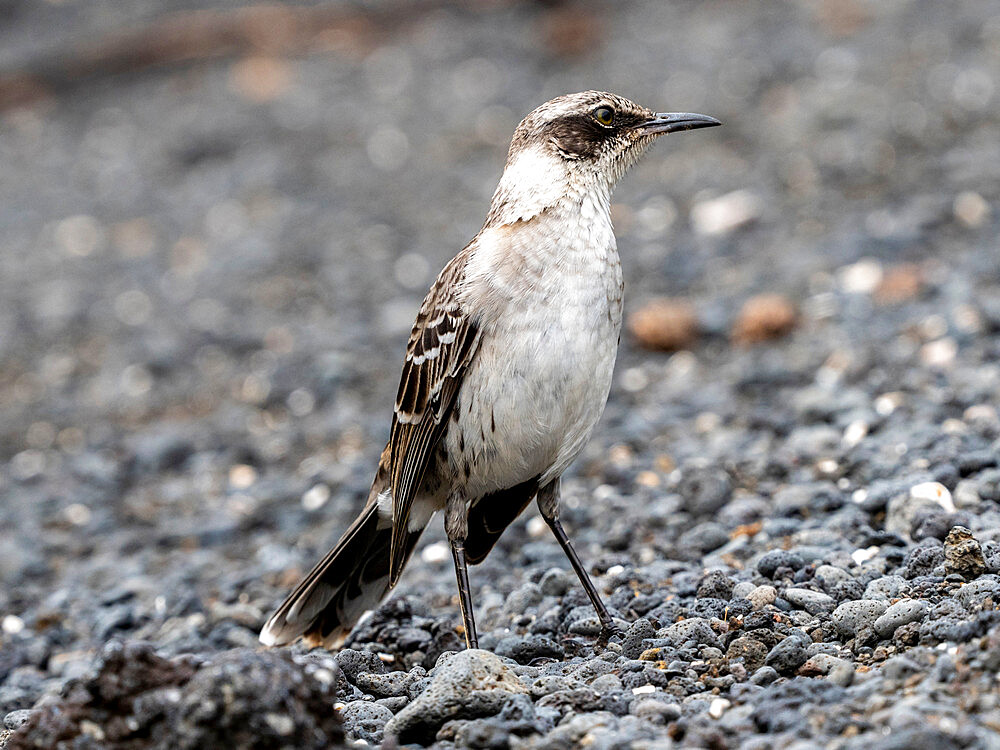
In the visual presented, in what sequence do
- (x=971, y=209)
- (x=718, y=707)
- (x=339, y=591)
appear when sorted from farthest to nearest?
(x=971, y=209), (x=339, y=591), (x=718, y=707)

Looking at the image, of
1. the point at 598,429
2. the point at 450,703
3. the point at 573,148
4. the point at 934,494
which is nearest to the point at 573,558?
the point at 450,703

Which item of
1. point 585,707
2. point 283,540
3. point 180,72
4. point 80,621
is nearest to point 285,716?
point 585,707

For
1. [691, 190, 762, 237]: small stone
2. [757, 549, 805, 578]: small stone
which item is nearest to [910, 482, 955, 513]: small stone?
[757, 549, 805, 578]: small stone

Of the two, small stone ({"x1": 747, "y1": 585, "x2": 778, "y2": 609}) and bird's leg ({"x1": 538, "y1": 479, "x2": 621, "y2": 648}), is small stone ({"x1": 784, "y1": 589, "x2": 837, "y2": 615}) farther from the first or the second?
bird's leg ({"x1": 538, "y1": 479, "x2": 621, "y2": 648})

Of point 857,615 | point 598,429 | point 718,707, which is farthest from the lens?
point 598,429

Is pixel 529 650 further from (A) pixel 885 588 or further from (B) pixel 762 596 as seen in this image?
(A) pixel 885 588

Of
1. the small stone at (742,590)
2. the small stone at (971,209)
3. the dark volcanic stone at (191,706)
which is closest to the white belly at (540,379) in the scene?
the small stone at (742,590)

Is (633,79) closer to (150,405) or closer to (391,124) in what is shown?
(391,124)
